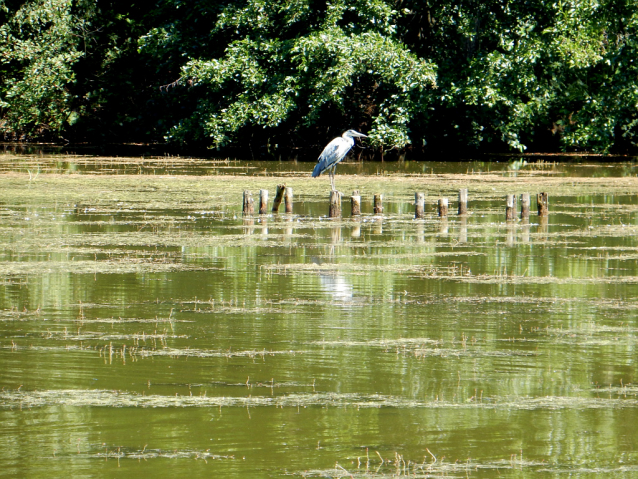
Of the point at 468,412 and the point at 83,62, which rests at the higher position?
the point at 83,62

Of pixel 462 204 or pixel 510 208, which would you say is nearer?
pixel 510 208

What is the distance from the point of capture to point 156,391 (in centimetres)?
758

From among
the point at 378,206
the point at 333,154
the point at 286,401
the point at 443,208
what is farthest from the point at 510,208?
the point at 286,401

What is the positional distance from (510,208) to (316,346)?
30.7ft

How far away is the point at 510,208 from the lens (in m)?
17.8

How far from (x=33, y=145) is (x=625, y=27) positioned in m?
20.3

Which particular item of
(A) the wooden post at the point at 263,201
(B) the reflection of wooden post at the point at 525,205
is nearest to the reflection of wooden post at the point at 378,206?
(A) the wooden post at the point at 263,201

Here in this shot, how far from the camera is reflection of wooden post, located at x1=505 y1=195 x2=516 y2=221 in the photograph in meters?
17.6

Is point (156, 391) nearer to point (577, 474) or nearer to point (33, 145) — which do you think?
point (577, 474)

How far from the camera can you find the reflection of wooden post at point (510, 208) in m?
17.6

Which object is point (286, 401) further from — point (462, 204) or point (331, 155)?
point (331, 155)

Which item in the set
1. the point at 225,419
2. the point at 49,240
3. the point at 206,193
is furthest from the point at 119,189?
the point at 225,419

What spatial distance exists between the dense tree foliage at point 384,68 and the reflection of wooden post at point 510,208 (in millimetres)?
11700

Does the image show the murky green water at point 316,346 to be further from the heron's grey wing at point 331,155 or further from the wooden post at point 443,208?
the heron's grey wing at point 331,155
